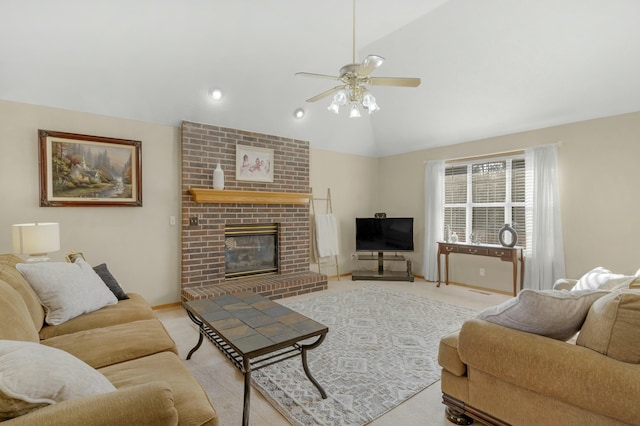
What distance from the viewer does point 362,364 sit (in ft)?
8.41

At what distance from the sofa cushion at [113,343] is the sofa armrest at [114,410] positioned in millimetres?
823

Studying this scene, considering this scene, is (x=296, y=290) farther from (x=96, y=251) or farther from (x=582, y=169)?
(x=582, y=169)

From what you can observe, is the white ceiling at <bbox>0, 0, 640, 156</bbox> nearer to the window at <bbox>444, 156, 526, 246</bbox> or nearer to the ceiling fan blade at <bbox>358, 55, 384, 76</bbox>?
the window at <bbox>444, 156, 526, 246</bbox>

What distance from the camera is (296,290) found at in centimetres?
468

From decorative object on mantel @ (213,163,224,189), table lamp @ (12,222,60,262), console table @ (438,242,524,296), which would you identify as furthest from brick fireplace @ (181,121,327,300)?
console table @ (438,242,524,296)

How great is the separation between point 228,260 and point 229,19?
3.08 m

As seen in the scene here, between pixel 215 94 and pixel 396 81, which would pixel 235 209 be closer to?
pixel 215 94

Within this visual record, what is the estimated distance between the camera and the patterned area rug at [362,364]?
2.01 meters

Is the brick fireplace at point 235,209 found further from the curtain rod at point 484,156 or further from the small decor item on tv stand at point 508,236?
the small decor item on tv stand at point 508,236

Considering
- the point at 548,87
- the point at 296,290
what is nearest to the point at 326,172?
the point at 296,290

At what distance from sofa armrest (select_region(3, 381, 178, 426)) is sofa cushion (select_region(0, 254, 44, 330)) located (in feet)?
4.33

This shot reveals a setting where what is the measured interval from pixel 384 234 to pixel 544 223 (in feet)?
7.87

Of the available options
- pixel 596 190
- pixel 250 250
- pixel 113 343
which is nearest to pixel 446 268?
pixel 596 190

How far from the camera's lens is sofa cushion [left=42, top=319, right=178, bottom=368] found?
168 centimetres
